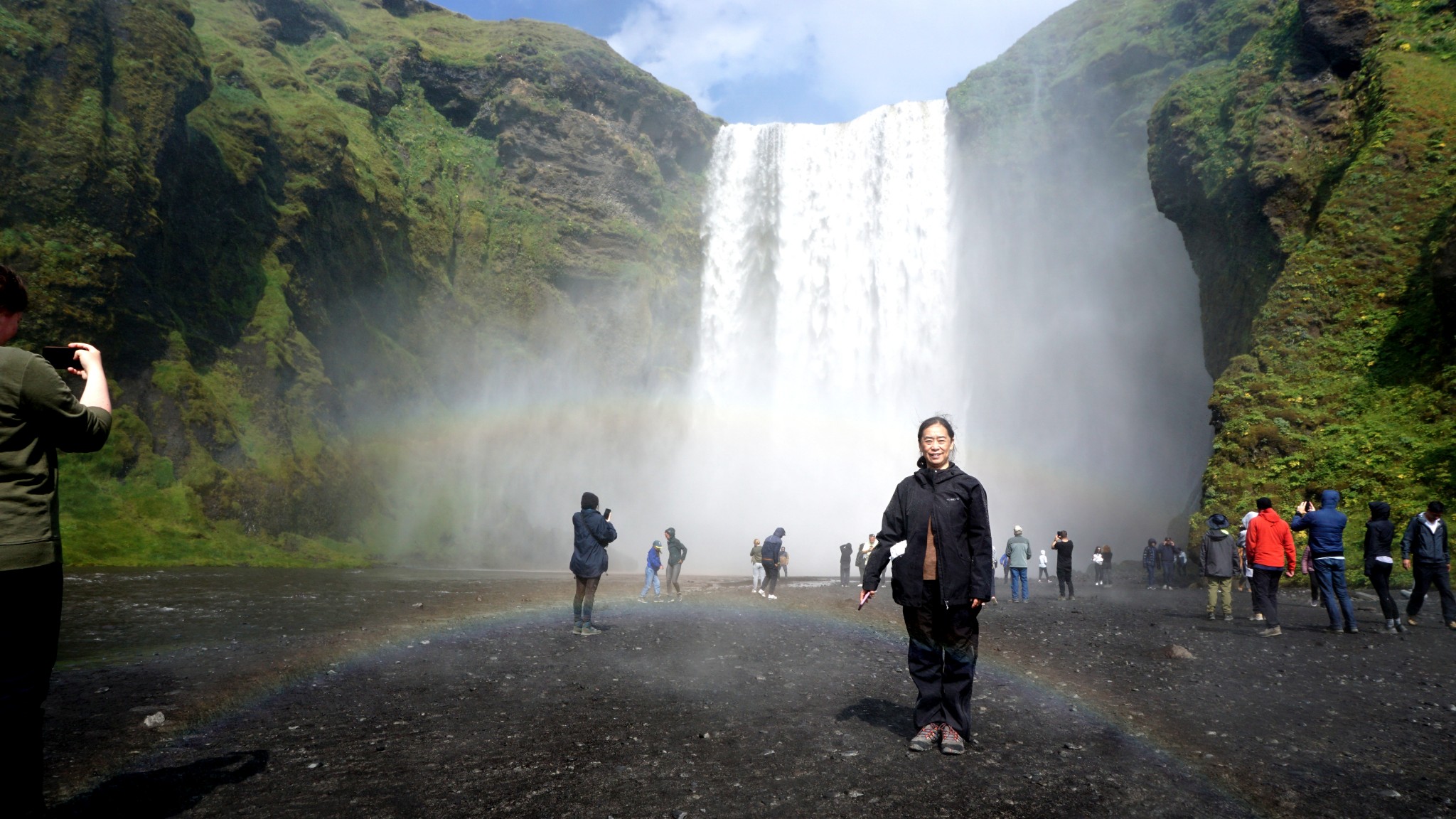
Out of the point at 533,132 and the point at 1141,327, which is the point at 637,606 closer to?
the point at 1141,327

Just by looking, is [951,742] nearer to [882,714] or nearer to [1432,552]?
[882,714]

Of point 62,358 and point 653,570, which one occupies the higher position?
point 62,358

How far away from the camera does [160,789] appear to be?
4.75 metres

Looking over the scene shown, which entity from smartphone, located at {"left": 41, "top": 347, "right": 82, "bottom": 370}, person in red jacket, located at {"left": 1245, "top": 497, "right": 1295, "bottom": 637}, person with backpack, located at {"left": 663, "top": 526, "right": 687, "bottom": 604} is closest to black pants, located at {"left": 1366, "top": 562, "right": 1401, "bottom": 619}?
person in red jacket, located at {"left": 1245, "top": 497, "right": 1295, "bottom": 637}

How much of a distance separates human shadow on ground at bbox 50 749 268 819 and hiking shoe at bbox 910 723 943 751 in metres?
4.32

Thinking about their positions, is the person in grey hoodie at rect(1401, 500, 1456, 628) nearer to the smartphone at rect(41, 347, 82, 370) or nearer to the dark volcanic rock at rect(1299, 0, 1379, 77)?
the smartphone at rect(41, 347, 82, 370)

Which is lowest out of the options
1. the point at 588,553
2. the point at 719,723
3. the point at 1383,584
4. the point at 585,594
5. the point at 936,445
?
the point at 719,723

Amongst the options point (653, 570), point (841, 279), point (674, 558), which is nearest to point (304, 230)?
point (674, 558)

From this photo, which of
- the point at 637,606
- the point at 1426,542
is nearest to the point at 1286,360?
the point at 1426,542

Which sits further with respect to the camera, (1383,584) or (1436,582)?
(1436,582)

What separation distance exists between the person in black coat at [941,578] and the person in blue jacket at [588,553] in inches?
255

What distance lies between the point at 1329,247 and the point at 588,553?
2505cm

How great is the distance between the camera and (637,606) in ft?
57.6

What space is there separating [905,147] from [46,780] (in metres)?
60.1
